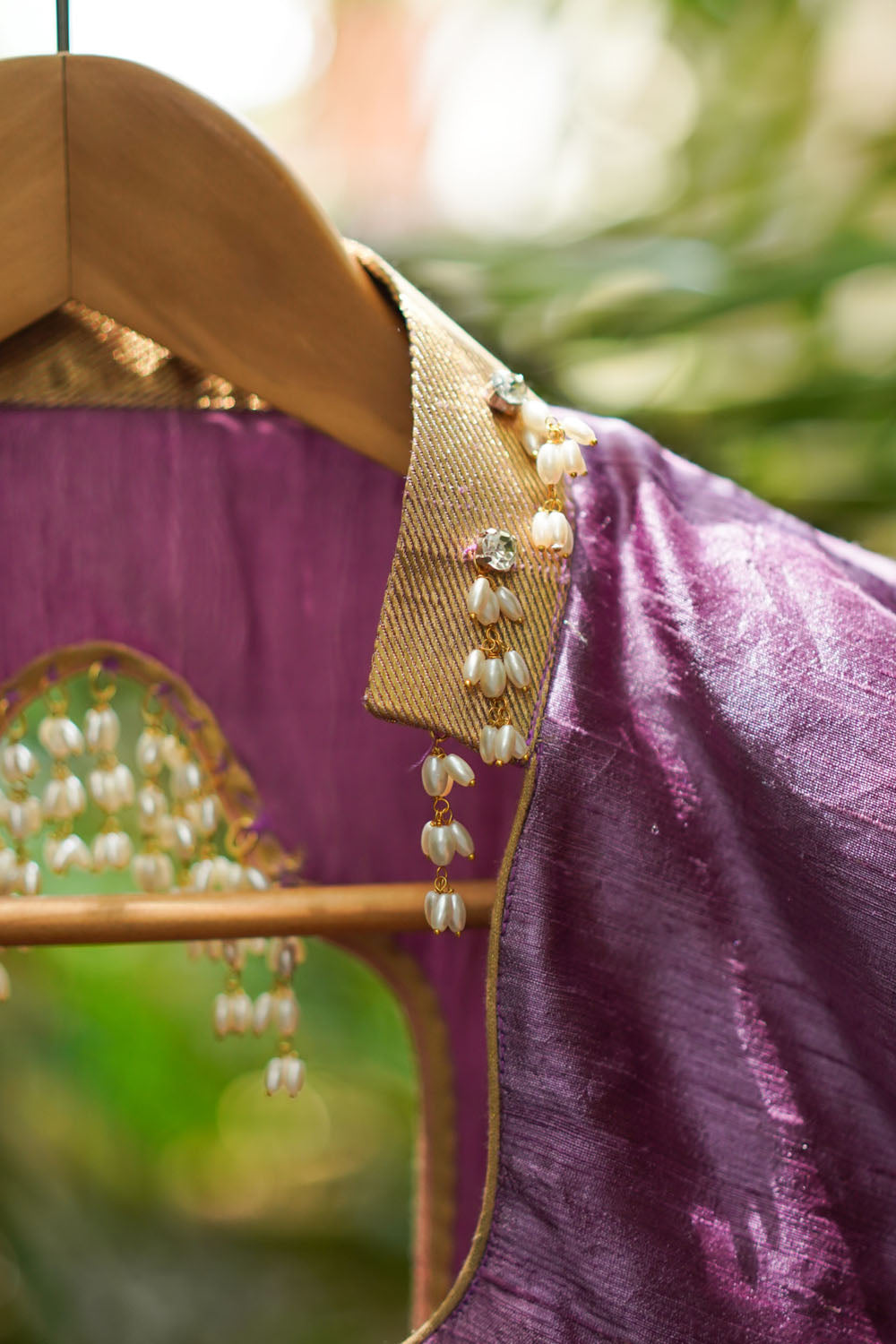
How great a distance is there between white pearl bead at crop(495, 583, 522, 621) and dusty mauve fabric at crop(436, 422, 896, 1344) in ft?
0.06

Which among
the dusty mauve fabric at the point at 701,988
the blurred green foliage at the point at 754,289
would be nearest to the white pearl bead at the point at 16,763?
the dusty mauve fabric at the point at 701,988

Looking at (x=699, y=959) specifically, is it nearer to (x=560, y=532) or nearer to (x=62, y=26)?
(x=560, y=532)

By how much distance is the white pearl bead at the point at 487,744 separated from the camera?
31 centimetres

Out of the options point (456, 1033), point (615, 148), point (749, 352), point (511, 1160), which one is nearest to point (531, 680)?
point (511, 1160)

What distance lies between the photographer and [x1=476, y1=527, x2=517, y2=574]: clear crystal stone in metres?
0.32

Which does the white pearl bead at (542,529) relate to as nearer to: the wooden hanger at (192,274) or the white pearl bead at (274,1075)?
the wooden hanger at (192,274)

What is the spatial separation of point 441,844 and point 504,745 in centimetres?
4


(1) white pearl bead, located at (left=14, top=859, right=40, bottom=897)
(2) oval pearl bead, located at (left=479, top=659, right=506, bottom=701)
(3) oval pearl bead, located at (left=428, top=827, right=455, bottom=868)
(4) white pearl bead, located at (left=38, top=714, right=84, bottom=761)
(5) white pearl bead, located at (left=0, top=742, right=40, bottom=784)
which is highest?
(2) oval pearl bead, located at (left=479, top=659, right=506, bottom=701)

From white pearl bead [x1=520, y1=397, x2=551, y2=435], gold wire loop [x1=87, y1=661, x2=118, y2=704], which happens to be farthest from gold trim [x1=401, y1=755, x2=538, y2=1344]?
gold wire loop [x1=87, y1=661, x2=118, y2=704]

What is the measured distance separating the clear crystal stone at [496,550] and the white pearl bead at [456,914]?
0.36 feet

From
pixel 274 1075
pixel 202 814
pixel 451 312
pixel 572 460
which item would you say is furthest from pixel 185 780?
pixel 451 312

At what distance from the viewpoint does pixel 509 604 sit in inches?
12.6

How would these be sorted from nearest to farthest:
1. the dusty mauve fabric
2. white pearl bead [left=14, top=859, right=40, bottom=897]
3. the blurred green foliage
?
1. the dusty mauve fabric
2. white pearl bead [left=14, top=859, right=40, bottom=897]
3. the blurred green foliage

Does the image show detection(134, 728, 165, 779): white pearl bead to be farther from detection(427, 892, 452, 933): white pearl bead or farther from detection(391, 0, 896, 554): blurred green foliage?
detection(391, 0, 896, 554): blurred green foliage
